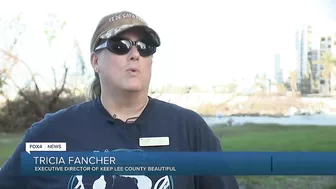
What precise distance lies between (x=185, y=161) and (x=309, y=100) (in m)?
0.77

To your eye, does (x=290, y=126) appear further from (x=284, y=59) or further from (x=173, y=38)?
(x=173, y=38)

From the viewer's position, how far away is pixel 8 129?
1.78m

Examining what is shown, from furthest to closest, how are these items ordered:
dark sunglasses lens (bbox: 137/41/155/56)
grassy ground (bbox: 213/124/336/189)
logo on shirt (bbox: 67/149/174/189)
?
grassy ground (bbox: 213/124/336/189) < dark sunglasses lens (bbox: 137/41/155/56) < logo on shirt (bbox: 67/149/174/189)

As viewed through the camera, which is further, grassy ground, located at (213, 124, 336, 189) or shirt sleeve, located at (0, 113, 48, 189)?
grassy ground, located at (213, 124, 336, 189)

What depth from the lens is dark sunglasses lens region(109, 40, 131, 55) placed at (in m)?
1.32

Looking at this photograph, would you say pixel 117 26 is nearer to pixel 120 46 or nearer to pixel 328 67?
pixel 120 46

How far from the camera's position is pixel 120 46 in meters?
1.34

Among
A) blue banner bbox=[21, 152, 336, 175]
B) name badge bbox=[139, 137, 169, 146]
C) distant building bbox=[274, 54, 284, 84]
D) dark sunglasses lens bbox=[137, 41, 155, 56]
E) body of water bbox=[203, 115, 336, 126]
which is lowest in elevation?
blue banner bbox=[21, 152, 336, 175]

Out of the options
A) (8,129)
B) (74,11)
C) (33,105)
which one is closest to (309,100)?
(74,11)

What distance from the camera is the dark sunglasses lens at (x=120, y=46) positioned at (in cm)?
132

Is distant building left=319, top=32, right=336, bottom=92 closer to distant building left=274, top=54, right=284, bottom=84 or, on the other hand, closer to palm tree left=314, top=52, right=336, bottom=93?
palm tree left=314, top=52, right=336, bottom=93

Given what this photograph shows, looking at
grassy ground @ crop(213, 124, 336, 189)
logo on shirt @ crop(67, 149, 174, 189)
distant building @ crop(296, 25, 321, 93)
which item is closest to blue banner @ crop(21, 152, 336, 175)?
logo on shirt @ crop(67, 149, 174, 189)

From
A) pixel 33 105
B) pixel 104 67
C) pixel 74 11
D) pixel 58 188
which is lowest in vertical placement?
pixel 58 188

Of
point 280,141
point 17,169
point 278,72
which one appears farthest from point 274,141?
point 17,169
